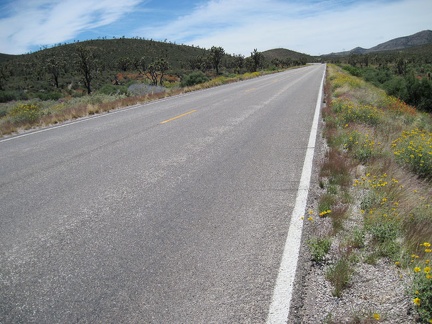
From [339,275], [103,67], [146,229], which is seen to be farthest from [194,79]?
[103,67]

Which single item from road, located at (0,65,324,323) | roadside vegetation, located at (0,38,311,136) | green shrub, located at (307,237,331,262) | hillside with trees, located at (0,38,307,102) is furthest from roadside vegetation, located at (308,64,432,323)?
hillside with trees, located at (0,38,307,102)

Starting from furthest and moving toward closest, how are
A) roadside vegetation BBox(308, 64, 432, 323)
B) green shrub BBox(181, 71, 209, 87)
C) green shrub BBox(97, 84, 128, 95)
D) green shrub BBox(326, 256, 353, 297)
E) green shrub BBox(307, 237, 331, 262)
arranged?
green shrub BBox(181, 71, 209, 87), green shrub BBox(97, 84, 128, 95), green shrub BBox(307, 237, 331, 262), roadside vegetation BBox(308, 64, 432, 323), green shrub BBox(326, 256, 353, 297)

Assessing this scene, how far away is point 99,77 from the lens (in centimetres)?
6556

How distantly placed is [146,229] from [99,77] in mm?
69105

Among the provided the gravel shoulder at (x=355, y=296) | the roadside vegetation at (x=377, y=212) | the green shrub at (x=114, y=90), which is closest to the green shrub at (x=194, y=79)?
the green shrub at (x=114, y=90)

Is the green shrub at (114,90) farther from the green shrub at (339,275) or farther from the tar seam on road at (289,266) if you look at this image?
the green shrub at (339,275)

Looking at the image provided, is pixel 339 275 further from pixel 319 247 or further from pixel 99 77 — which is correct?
pixel 99 77

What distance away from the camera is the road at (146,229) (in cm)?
247

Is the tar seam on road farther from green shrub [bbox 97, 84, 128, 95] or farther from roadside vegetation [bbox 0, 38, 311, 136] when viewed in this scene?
green shrub [bbox 97, 84, 128, 95]

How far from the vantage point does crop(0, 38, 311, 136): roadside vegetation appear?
1442 cm

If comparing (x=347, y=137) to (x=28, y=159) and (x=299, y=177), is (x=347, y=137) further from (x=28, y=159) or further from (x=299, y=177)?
(x=28, y=159)

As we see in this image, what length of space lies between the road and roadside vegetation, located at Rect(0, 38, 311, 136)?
23.9ft

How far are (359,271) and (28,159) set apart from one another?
6588 millimetres

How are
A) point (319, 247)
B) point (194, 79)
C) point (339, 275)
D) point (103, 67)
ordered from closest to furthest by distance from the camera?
point (339, 275) < point (319, 247) < point (194, 79) < point (103, 67)
